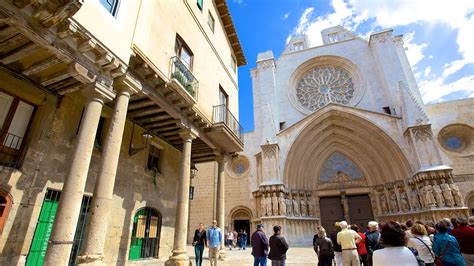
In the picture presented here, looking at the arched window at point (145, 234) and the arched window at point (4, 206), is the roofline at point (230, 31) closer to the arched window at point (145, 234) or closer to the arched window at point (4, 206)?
the arched window at point (145, 234)

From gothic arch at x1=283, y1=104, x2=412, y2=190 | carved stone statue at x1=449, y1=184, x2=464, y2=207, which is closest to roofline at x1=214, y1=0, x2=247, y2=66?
gothic arch at x1=283, y1=104, x2=412, y2=190

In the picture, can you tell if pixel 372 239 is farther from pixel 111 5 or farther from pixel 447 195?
pixel 447 195

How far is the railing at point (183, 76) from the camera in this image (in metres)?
7.72

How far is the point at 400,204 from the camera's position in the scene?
50.7ft

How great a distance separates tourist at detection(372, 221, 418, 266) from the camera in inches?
82.7

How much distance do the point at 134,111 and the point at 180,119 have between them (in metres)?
1.63

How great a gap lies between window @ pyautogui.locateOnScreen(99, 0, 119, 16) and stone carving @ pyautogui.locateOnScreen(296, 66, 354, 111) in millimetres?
19092

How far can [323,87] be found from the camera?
22.9 metres

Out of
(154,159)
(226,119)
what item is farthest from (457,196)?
(154,159)

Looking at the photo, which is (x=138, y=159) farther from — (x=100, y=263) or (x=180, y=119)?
(x=100, y=263)

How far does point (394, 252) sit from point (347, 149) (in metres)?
18.4

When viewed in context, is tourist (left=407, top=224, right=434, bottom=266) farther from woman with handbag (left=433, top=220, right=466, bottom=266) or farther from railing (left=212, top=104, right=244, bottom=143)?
railing (left=212, top=104, right=244, bottom=143)

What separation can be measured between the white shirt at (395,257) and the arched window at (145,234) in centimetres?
796

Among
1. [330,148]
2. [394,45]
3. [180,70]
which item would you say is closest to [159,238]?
[180,70]
